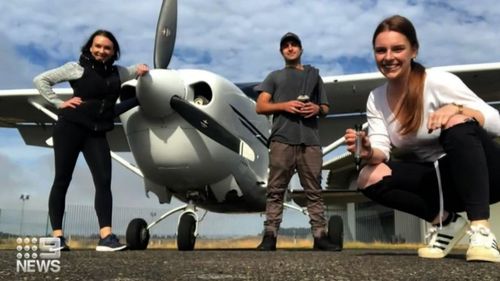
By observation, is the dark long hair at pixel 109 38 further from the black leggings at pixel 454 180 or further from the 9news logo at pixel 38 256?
the black leggings at pixel 454 180

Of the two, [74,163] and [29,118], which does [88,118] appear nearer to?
[74,163]

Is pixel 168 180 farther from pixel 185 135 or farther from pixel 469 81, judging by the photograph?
pixel 469 81

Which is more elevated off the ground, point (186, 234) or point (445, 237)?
point (445, 237)

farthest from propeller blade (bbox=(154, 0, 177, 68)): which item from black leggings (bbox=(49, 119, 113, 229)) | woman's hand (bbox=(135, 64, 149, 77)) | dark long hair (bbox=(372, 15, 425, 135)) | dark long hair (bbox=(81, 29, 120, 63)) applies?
dark long hair (bbox=(372, 15, 425, 135))

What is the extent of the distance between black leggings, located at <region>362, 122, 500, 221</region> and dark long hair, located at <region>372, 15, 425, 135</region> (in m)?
0.17

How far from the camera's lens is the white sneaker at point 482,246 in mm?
2025

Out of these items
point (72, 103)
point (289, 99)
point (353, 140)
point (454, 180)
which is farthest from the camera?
point (289, 99)

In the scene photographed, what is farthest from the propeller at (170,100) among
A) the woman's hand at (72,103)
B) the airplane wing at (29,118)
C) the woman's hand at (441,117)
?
the airplane wing at (29,118)

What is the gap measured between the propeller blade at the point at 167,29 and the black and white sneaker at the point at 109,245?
2.22 m

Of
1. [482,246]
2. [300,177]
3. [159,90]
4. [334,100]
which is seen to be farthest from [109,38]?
[334,100]

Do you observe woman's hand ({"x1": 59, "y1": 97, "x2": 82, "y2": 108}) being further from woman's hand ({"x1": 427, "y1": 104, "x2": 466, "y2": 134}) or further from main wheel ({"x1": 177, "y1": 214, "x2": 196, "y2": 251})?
woman's hand ({"x1": 427, "y1": 104, "x2": 466, "y2": 134})

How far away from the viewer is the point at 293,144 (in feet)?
12.7

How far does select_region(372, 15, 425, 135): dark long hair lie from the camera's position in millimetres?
2357

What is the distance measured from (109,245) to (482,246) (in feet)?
7.96
